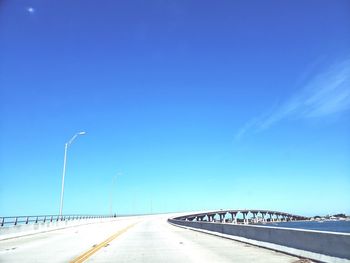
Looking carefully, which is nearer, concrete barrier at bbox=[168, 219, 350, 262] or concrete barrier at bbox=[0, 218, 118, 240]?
concrete barrier at bbox=[168, 219, 350, 262]

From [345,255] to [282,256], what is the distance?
11.0 ft

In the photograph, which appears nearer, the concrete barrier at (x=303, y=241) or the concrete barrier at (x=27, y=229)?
the concrete barrier at (x=303, y=241)

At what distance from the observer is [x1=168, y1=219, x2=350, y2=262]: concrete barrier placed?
1055 cm

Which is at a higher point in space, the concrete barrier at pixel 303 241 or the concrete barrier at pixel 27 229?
the concrete barrier at pixel 27 229

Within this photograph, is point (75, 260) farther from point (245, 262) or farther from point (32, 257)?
point (245, 262)

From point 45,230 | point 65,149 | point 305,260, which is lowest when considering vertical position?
point 305,260

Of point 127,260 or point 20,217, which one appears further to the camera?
point 20,217

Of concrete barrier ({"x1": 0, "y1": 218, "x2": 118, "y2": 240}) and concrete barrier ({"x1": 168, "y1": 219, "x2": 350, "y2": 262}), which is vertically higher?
concrete barrier ({"x1": 0, "y1": 218, "x2": 118, "y2": 240})

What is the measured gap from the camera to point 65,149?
44188mm

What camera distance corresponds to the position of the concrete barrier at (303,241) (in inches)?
416

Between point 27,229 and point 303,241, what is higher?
point 27,229

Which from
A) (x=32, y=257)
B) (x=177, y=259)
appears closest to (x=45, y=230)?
(x=32, y=257)

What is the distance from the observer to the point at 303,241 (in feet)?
42.3

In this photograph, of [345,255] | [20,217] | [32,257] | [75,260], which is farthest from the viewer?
[20,217]
